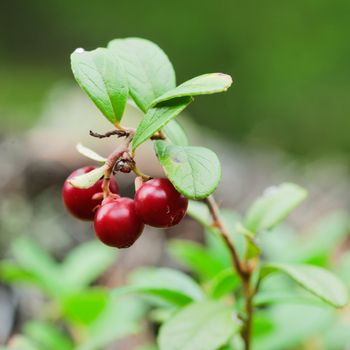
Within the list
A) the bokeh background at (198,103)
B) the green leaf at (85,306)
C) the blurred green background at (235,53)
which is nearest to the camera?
the green leaf at (85,306)

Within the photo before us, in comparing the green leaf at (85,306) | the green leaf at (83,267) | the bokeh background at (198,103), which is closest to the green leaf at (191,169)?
the green leaf at (85,306)

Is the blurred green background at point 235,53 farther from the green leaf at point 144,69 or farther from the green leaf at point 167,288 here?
the green leaf at point 144,69

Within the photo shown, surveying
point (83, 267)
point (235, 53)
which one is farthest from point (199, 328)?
point (235, 53)

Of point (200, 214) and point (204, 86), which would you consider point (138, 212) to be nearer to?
point (204, 86)

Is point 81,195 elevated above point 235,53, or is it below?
above

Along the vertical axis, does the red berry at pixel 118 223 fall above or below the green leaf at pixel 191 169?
below

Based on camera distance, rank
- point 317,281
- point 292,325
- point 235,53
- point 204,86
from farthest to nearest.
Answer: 1. point 235,53
2. point 292,325
3. point 317,281
4. point 204,86

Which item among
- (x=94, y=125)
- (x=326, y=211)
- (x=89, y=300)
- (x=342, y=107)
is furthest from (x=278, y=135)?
(x=89, y=300)
